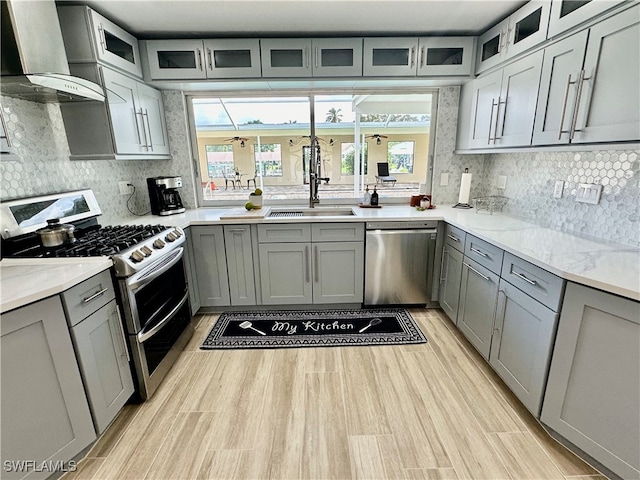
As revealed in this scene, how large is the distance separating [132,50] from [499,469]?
360 centimetres

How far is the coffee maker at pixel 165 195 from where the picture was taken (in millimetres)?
2744

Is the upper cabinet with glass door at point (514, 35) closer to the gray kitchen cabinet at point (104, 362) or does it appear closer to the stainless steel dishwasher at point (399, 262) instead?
the stainless steel dishwasher at point (399, 262)

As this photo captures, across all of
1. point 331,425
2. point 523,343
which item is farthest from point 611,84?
point 331,425

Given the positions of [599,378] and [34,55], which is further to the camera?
[34,55]

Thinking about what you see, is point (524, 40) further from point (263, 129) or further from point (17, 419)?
point (17, 419)

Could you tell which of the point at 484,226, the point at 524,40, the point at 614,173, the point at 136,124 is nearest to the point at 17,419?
the point at 136,124

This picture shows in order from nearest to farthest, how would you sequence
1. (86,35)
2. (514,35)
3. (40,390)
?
(40,390)
(86,35)
(514,35)

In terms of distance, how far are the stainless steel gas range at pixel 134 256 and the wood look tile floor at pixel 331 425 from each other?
0.89 ft

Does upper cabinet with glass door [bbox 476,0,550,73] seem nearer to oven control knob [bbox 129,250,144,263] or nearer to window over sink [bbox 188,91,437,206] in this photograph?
window over sink [bbox 188,91,437,206]

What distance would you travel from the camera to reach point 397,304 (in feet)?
9.49

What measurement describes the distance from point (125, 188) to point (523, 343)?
3251 mm

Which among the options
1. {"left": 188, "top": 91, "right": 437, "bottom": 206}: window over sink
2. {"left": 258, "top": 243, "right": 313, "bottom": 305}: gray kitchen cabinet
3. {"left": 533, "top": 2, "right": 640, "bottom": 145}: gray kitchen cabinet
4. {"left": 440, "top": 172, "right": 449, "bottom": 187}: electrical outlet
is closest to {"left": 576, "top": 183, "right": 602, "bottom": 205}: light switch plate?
{"left": 533, "top": 2, "right": 640, "bottom": 145}: gray kitchen cabinet

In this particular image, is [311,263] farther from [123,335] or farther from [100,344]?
[100,344]

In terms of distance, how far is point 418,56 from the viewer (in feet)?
8.28
